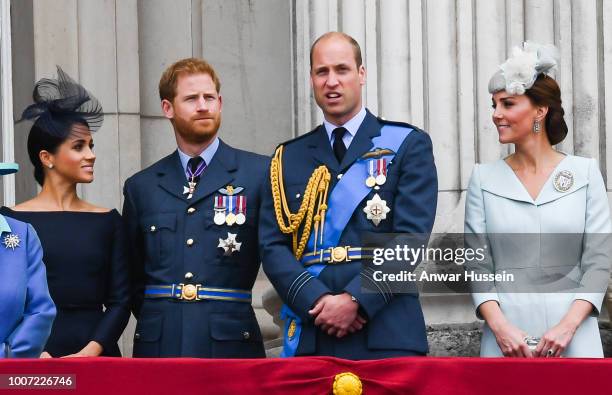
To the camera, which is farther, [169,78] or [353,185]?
[169,78]

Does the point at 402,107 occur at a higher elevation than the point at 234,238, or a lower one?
higher

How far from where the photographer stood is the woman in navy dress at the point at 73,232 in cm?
606

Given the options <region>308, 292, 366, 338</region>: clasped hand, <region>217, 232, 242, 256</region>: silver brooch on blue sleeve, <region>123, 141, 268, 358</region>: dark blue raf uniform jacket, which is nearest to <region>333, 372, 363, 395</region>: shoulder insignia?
<region>308, 292, 366, 338</region>: clasped hand

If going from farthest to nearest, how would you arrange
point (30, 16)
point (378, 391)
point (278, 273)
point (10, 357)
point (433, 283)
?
point (30, 16) → point (433, 283) → point (278, 273) → point (10, 357) → point (378, 391)

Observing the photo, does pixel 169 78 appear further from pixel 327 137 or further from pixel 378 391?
pixel 378 391

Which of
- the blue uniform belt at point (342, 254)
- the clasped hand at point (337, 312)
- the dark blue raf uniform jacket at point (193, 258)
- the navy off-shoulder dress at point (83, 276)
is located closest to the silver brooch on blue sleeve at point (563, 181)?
the blue uniform belt at point (342, 254)

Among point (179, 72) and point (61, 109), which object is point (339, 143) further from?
point (61, 109)

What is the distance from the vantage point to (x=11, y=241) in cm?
552

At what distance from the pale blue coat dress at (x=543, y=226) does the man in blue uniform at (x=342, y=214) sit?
11.6 inches

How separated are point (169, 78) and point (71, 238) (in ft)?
2.47

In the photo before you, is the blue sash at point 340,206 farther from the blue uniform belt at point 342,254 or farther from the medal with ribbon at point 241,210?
the medal with ribbon at point 241,210

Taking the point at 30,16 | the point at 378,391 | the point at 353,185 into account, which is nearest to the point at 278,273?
the point at 353,185

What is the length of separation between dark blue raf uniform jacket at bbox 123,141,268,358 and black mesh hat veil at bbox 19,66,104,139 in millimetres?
341

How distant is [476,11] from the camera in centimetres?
721
